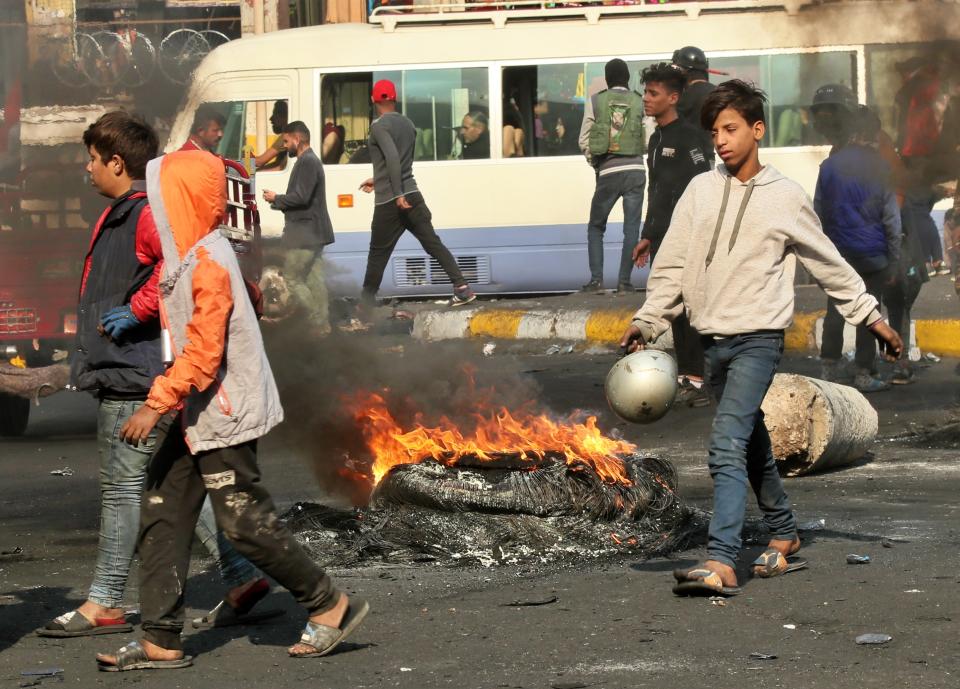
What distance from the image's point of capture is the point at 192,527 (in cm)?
520

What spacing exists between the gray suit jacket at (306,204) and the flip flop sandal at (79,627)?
9306mm

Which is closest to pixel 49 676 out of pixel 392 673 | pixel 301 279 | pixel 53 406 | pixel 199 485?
pixel 199 485

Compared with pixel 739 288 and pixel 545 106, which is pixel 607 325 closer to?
pixel 545 106

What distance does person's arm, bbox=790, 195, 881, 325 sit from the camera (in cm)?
606

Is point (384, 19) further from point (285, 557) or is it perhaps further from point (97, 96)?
point (285, 557)

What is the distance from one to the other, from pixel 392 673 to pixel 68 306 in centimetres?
691

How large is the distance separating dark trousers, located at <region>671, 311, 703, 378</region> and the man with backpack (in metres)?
5.01

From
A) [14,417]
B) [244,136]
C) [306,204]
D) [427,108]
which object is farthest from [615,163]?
[14,417]

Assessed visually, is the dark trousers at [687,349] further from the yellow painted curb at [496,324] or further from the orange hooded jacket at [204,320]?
the orange hooded jacket at [204,320]

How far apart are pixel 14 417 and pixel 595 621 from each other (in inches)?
288

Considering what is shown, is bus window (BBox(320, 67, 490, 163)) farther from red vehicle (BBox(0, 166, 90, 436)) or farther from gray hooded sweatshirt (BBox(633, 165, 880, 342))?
gray hooded sweatshirt (BBox(633, 165, 880, 342))

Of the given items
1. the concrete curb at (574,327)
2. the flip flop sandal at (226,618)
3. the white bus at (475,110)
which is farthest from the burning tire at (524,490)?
the white bus at (475,110)

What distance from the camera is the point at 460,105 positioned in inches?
713

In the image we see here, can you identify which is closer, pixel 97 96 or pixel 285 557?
pixel 285 557
